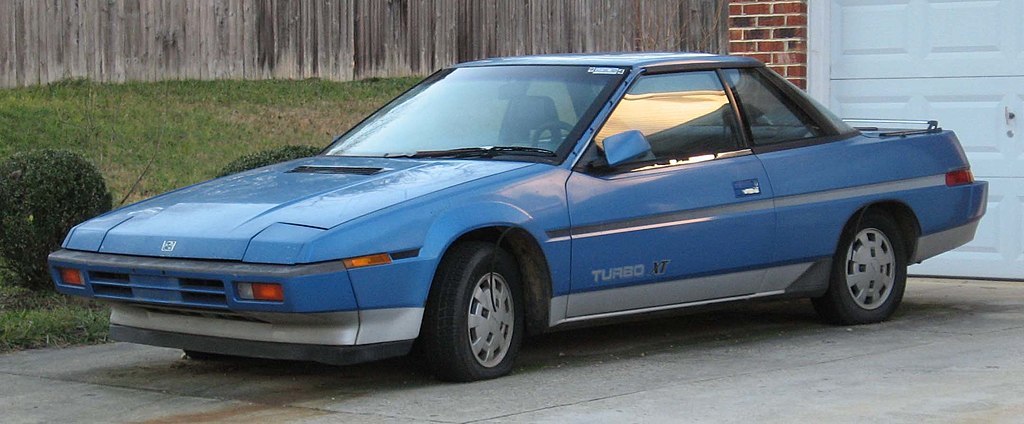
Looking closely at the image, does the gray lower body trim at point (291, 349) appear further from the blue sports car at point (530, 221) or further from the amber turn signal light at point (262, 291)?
the amber turn signal light at point (262, 291)

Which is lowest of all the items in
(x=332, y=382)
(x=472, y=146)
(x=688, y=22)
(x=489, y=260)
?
(x=332, y=382)

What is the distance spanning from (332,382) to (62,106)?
9857 mm

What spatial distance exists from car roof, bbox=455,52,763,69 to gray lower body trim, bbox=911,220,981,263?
1429 mm

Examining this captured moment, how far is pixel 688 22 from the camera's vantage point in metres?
18.2

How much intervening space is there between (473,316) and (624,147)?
1148 mm

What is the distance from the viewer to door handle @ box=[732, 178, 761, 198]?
8.27 meters

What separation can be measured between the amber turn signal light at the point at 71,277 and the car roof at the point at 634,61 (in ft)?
8.06

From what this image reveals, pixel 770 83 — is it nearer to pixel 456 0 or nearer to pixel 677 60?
pixel 677 60

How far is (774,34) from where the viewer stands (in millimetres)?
11969

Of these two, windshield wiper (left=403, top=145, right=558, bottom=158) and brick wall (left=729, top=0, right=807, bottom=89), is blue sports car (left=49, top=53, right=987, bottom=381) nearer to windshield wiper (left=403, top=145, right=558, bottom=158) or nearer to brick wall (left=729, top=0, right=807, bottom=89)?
windshield wiper (left=403, top=145, right=558, bottom=158)

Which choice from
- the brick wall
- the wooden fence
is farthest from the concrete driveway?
the wooden fence

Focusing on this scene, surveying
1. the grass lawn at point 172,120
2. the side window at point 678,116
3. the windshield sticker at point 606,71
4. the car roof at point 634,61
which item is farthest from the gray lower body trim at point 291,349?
the grass lawn at point 172,120

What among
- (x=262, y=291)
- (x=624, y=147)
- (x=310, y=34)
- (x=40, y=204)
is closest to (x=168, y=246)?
(x=262, y=291)

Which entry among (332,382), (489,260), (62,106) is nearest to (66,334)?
(332,382)
